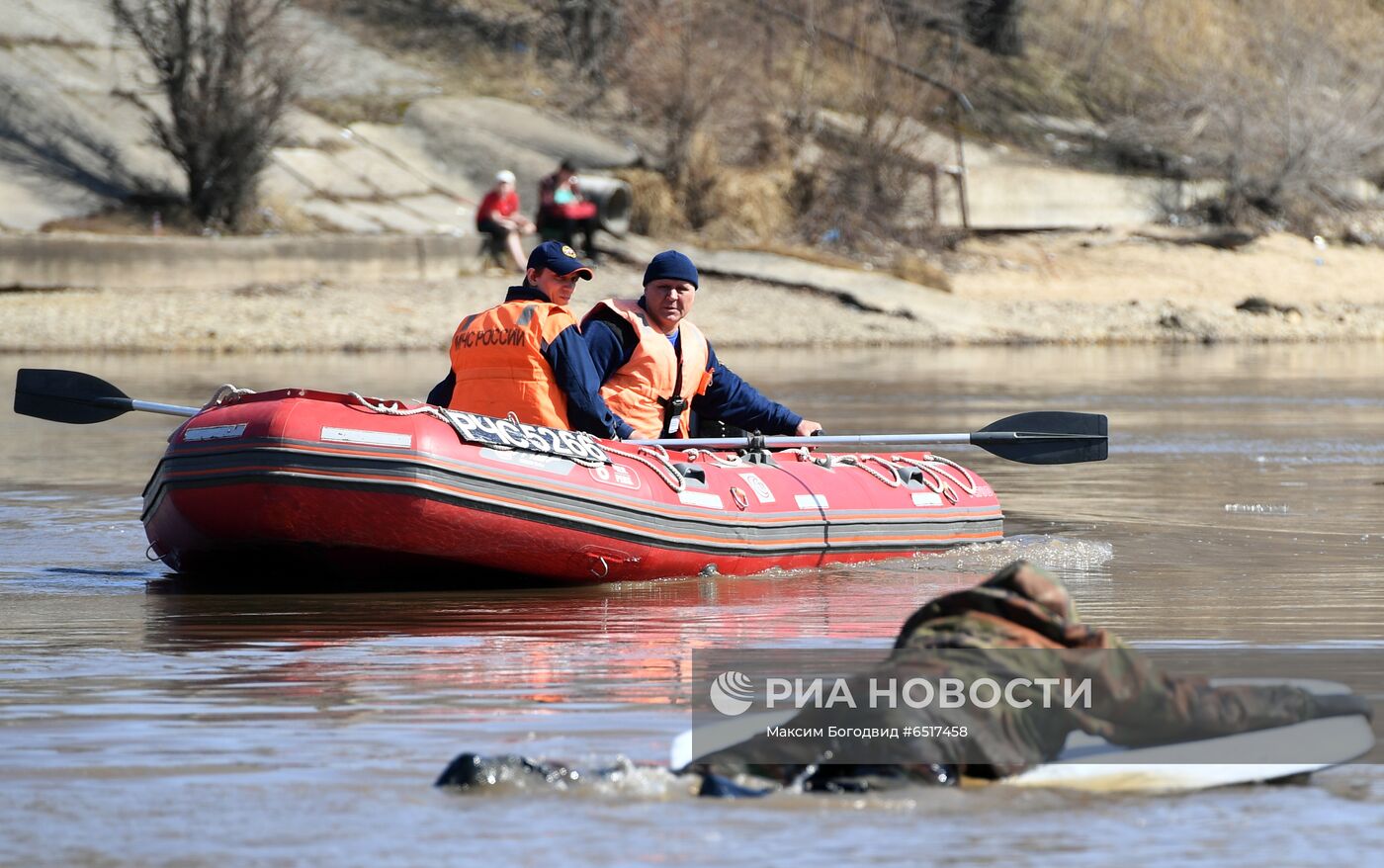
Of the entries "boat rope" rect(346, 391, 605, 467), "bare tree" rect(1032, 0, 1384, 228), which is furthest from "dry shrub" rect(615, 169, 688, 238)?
"boat rope" rect(346, 391, 605, 467)

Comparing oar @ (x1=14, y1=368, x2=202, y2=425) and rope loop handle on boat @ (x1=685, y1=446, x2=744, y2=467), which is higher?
oar @ (x1=14, y1=368, x2=202, y2=425)

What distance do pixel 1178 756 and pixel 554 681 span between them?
191 cm

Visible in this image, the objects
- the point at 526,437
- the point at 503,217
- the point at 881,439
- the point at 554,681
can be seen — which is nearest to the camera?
the point at 554,681

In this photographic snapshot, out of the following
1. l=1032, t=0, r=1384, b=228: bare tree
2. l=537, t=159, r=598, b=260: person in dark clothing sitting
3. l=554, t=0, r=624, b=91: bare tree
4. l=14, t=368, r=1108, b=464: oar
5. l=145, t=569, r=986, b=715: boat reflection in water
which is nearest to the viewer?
l=145, t=569, r=986, b=715: boat reflection in water

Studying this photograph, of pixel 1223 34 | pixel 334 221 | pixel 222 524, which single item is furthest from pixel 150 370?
pixel 1223 34

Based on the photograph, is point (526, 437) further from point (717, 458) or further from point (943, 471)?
point (943, 471)

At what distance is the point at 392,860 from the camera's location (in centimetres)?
418

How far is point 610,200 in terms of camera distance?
24688 mm

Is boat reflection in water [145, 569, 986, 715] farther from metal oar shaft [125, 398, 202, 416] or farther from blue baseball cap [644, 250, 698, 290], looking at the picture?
blue baseball cap [644, 250, 698, 290]

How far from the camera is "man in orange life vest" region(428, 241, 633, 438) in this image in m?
8.38

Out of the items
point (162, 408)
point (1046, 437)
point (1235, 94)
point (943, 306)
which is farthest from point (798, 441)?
point (1235, 94)

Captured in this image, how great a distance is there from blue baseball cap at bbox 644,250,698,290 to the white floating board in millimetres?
4074

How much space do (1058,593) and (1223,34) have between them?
103 ft

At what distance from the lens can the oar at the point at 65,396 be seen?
937 centimetres
